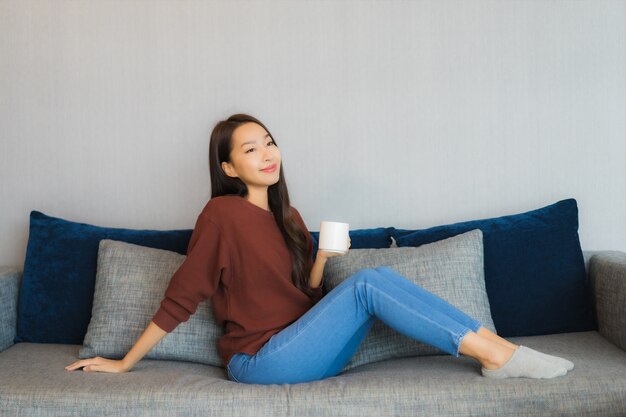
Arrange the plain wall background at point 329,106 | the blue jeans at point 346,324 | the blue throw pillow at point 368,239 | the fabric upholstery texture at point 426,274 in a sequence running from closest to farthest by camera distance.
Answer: the blue jeans at point 346,324 → the fabric upholstery texture at point 426,274 → the blue throw pillow at point 368,239 → the plain wall background at point 329,106

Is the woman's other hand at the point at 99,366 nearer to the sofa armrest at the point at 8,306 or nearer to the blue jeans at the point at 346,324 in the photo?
the blue jeans at the point at 346,324

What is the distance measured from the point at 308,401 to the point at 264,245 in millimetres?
501

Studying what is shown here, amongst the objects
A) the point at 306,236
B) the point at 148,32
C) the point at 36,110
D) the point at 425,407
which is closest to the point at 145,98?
the point at 148,32

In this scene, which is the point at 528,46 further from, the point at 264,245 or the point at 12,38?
the point at 12,38

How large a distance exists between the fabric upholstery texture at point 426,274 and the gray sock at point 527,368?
0.34 meters

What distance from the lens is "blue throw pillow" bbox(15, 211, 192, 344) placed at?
2.13m

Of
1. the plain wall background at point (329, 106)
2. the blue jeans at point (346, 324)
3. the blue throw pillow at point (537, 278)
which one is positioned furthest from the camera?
the plain wall background at point (329, 106)

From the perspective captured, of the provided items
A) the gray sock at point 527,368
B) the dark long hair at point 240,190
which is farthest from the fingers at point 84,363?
the gray sock at point 527,368

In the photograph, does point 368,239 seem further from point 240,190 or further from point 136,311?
point 136,311

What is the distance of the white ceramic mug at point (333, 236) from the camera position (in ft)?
5.29

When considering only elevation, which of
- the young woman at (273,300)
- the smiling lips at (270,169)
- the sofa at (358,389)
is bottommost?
the sofa at (358,389)

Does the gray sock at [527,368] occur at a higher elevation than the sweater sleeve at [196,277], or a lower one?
lower

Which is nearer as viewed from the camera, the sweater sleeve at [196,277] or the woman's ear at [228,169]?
the sweater sleeve at [196,277]

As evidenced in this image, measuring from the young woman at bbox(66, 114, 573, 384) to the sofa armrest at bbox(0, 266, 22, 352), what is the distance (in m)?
0.47
